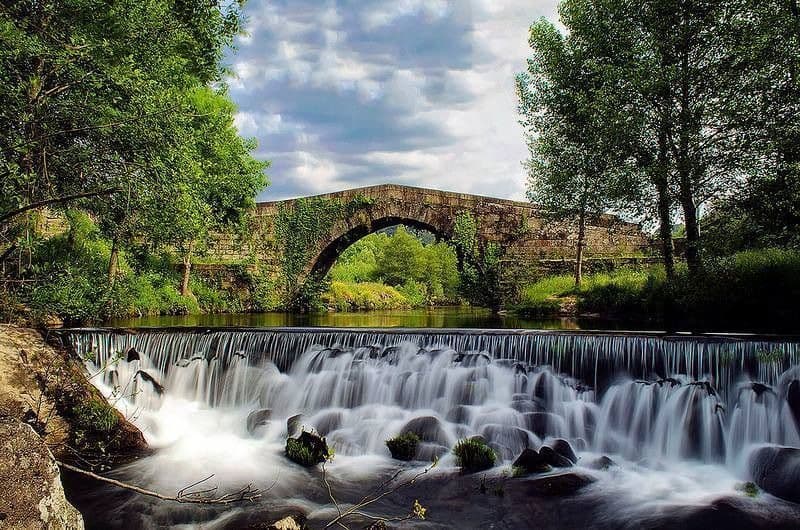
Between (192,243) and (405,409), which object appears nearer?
(405,409)

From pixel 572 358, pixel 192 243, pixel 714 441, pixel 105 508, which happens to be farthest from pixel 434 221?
pixel 105 508

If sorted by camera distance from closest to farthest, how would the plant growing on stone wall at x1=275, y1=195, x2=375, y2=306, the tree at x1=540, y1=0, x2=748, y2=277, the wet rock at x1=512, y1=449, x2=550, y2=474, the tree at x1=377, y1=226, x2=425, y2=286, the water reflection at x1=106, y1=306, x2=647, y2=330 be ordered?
the wet rock at x1=512, y1=449, x2=550, y2=474 < the tree at x1=540, y1=0, x2=748, y2=277 < the water reflection at x1=106, y1=306, x2=647, y2=330 < the plant growing on stone wall at x1=275, y1=195, x2=375, y2=306 < the tree at x1=377, y1=226, x2=425, y2=286

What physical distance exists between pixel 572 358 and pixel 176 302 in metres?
14.2

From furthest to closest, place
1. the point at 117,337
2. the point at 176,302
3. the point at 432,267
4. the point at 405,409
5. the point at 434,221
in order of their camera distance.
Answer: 1. the point at 432,267
2. the point at 434,221
3. the point at 176,302
4. the point at 117,337
5. the point at 405,409

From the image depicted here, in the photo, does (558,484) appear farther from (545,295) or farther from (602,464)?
(545,295)

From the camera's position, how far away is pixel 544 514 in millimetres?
5227

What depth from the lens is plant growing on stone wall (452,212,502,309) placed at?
19.4 meters

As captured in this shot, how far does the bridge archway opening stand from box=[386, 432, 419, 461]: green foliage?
1349 centimetres

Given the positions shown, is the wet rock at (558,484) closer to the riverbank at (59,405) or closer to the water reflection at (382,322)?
the riverbank at (59,405)

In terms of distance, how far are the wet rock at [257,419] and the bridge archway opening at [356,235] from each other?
12.9m

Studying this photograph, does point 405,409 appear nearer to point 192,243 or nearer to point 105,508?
point 105,508

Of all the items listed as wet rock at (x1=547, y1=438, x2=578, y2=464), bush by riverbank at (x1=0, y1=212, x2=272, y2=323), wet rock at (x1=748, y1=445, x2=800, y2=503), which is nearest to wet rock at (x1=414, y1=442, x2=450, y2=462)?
wet rock at (x1=547, y1=438, x2=578, y2=464)

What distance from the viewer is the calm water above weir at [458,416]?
5398 millimetres

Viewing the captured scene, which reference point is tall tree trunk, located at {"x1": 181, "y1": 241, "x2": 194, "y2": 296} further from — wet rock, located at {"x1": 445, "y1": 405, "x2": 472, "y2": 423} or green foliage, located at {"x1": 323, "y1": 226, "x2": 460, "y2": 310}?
green foliage, located at {"x1": 323, "y1": 226, "x2": 460, "y2": 310}
